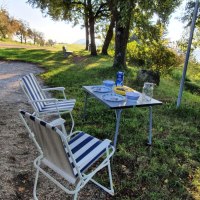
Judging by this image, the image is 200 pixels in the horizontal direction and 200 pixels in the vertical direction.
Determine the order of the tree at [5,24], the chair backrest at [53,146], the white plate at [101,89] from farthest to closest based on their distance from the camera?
1. the tree at [5,24]
2. the white plate at [101,89]
3. the chair backrest at [53,146]

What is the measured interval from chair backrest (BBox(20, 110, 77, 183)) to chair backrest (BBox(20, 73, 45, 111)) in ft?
6.21

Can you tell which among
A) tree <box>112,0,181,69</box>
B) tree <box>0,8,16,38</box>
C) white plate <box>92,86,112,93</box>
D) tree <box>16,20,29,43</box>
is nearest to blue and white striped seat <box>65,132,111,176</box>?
white plate <box>92,86,112,93</box>

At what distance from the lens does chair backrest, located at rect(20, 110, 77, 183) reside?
2170 millimetres

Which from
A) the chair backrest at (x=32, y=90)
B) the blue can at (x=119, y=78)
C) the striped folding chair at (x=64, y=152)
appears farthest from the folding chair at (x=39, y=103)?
the striped folding chair at (x=64, y=152)

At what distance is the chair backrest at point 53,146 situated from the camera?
2.17 metres

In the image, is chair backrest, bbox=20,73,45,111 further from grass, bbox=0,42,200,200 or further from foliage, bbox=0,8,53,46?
foliage, bbox=0,8,53,46

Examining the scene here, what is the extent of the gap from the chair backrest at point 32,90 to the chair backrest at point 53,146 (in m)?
1.89

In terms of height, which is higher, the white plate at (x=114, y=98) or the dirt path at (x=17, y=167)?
the white plate at (x=114, y=98)

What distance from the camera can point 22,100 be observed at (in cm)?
664

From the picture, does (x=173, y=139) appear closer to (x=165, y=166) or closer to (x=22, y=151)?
(x=165, y=166)

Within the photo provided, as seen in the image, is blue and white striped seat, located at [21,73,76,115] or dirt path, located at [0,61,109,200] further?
blue and white striped seat, located at [21,73,76,115]

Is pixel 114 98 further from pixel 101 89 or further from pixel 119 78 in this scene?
pixel 119 78

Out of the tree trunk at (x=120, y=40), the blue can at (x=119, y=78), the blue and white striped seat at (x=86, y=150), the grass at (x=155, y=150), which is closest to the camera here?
the blue and white striped seat at (x=86, y=150)

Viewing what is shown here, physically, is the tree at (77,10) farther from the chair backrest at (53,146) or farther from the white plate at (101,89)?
the chair backrest at (53,146)
